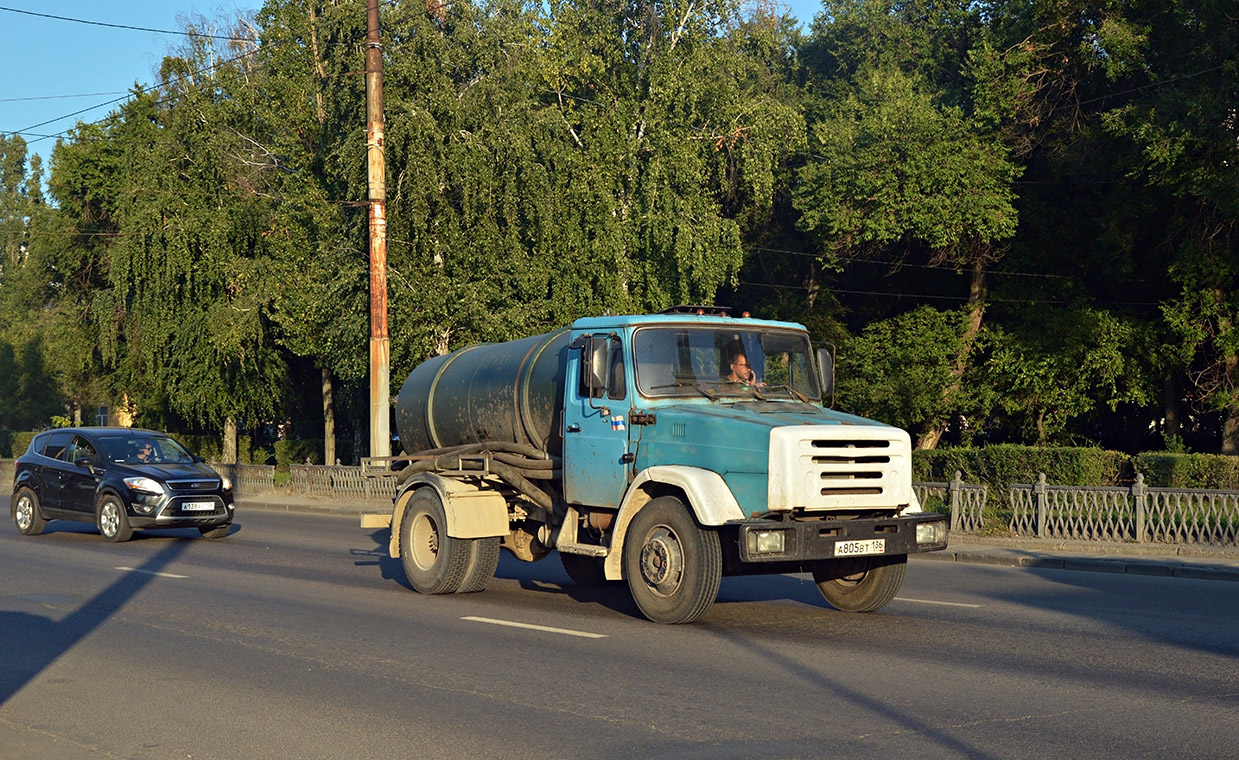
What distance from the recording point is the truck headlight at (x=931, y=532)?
10406mm

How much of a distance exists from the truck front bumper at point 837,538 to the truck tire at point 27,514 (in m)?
15.7

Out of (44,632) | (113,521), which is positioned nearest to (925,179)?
(113,521)

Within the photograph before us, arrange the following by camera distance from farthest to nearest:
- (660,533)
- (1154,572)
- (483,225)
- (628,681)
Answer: (483,225), (1154,572), (660,533), (628,681)

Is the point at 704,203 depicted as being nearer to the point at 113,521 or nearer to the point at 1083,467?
the point at 1083,467

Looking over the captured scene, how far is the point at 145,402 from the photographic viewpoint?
46.8 metres

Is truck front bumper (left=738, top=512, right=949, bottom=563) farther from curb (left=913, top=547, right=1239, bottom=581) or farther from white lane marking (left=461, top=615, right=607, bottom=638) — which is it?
curb (left=913, top=547, right=1239, bottom=581)

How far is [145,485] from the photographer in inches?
762

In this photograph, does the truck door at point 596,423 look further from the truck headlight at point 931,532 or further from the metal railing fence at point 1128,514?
the metal railing fence at point 1128,514

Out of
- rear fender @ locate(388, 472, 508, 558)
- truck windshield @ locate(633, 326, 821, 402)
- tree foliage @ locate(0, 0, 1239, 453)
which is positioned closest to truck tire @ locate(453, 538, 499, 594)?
rear fender @ locate(388, 472, 508, 558)

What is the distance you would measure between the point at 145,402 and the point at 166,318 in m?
9.16

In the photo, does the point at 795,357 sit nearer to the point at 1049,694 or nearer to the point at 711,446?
the point at 711,446

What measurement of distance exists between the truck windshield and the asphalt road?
2.07 metres

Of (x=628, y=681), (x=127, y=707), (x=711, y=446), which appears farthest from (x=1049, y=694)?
(x=127, y=707)

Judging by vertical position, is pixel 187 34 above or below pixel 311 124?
above
